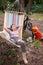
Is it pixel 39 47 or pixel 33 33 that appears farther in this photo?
pixel 33 33

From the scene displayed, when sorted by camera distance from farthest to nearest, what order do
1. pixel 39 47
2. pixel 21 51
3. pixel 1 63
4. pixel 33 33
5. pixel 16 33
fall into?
pixel 33 33 < pixel 39 47 < pixel 16 33 < pixel 21 51 < pixel 1 63

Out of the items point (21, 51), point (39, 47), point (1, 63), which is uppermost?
point (1, 63)

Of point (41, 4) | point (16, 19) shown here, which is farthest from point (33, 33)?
point (41, 4)

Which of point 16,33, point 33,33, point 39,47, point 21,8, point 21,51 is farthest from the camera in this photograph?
point 21,8

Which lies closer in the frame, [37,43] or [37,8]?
[37,43]

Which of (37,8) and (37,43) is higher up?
(37,43)

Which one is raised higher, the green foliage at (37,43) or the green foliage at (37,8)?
the green foliage at (37,43)

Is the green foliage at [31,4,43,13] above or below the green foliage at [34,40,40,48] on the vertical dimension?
below

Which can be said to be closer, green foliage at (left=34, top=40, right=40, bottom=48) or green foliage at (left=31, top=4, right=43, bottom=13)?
green foliage at (left=34, top=40, right=40, bottom=48)

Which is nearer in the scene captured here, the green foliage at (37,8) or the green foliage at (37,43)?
the green foliage at (37,43)

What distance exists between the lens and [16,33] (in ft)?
24.1

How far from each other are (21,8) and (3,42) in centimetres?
484

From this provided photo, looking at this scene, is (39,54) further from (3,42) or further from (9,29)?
(3,42)

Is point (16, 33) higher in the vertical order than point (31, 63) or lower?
higher
